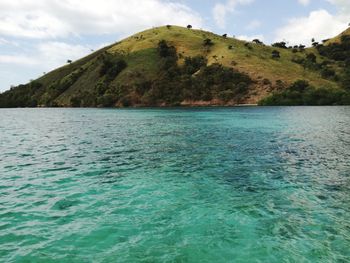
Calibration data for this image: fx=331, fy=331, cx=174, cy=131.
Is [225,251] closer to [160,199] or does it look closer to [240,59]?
[160,199]

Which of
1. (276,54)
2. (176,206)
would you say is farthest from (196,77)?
(176,206)

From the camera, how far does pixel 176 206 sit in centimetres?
1697

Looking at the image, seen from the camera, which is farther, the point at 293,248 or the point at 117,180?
the point at 117,180

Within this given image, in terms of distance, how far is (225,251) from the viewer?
11945 millimetres

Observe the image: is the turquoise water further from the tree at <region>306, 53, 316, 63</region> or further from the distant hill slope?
the tree at <region>306, 53, 316, 63</region>

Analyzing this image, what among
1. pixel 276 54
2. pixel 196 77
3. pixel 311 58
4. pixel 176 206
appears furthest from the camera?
pixel 311 58

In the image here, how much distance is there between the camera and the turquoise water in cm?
1196

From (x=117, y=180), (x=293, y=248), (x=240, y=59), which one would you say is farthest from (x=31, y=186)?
(x=240, y=59)

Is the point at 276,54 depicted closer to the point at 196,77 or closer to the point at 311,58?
the point at 311,58

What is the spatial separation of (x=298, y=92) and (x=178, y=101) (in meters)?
53.3

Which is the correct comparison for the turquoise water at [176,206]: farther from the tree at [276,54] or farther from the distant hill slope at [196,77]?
the tree at [276,54]

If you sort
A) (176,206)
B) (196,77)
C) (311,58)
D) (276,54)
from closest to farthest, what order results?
1. (176,206)
2. (196,77)
3. (276,54)
4. (311,58)

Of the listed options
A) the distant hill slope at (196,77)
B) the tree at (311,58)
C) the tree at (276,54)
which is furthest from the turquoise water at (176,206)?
the tree at (311,58)

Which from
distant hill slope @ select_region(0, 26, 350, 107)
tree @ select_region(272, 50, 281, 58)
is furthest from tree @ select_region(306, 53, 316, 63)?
tree @ select_region(272, 50, 281, 58)
